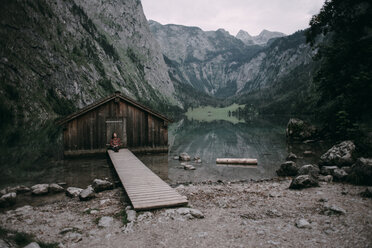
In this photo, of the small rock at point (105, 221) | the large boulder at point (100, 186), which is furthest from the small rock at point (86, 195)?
the small rock at point (105, 221)

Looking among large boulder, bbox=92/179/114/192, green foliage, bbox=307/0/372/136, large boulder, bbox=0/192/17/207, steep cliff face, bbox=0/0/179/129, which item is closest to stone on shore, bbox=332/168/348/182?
green foliage, bbox=307/0/372/136

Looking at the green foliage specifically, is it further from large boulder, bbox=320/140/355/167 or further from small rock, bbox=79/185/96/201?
small rock, bbox=79/185/96/201

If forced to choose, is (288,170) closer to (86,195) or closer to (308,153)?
(308,153)

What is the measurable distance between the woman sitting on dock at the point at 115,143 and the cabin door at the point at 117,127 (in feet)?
1.48

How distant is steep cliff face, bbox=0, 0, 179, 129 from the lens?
6462cm

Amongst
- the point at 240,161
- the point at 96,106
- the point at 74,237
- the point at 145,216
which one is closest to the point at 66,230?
the point at 74,237

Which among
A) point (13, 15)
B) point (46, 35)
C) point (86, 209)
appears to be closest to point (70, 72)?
point (46, 35)

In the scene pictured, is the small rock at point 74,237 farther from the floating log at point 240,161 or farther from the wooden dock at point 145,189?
the floating log at point 240,161

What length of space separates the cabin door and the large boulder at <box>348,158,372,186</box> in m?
16.6

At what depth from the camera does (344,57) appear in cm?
2206

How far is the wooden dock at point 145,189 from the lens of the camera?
361 inches

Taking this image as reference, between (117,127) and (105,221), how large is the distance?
13.9 meters

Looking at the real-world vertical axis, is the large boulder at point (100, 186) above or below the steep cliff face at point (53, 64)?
below

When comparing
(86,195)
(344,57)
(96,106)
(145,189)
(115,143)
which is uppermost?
(344,57)
